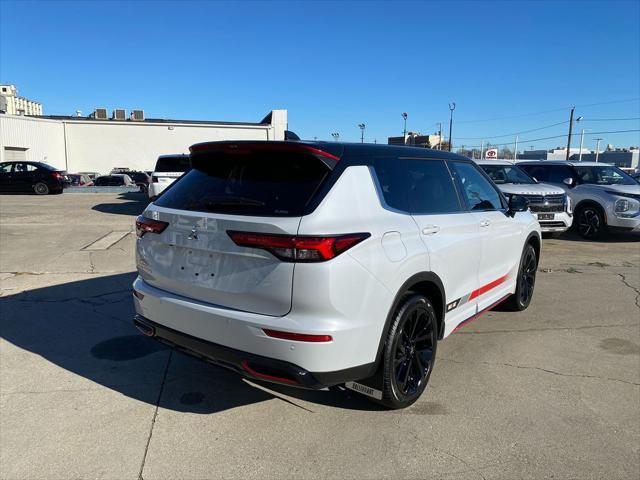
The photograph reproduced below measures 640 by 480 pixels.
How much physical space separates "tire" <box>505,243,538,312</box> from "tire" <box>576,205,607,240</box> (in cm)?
689

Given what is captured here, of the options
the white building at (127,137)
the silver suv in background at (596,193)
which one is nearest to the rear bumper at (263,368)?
the silver suv in background at (596,193)

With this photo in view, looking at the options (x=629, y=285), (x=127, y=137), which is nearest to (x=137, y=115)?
(x=127, y=137)

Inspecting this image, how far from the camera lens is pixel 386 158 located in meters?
3.37

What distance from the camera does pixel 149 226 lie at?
333 centimetres

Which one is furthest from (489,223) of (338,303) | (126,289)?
(126,289)

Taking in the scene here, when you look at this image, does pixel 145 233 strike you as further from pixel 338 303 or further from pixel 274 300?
pixel 338 303

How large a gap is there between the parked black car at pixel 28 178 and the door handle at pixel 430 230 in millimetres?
23053

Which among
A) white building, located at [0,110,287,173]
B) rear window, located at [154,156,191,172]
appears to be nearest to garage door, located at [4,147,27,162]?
white building, located at [0,110,287,173]

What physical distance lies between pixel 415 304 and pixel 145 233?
6.43 ft

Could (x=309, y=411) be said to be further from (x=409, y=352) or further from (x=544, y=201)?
(x=544, y=201)

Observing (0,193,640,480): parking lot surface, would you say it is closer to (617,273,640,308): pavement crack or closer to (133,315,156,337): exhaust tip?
(133,315,156,337): exhaust tip

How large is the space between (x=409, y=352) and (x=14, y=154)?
43346mm

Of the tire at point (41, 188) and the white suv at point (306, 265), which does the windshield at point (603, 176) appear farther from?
the tire at point (41, 188)

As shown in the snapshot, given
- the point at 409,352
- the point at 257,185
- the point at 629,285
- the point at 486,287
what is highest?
the point at 257,185
